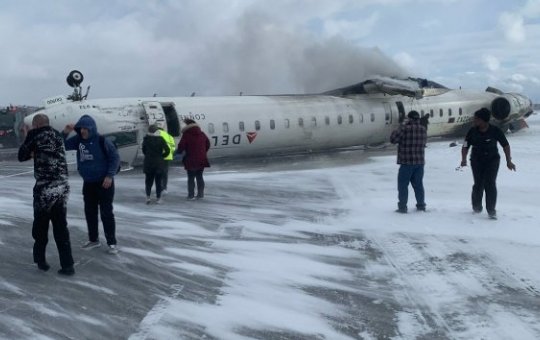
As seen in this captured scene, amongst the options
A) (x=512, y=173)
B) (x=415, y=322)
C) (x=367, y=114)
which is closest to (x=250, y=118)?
(x=367, y=114)

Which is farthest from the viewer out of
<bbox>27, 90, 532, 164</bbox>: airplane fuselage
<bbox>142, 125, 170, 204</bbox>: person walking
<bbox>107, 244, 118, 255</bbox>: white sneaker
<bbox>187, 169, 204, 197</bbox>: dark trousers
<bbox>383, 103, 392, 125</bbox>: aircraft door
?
<bbox>383, 103, 392, 125</bbox>: aircraft door

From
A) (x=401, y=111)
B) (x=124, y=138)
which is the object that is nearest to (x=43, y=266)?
(x=124, y=138)

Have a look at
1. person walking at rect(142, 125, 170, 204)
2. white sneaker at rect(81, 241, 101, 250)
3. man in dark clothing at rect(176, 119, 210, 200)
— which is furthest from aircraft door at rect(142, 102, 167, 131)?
white sneaker at rect(81, 241, 101, 250)

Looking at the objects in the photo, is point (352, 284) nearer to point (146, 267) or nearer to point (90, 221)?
point (146, 267)

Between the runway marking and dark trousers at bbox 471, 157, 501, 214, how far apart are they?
207 inches

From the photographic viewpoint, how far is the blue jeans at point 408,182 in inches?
346

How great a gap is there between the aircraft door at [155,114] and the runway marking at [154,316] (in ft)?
36.5

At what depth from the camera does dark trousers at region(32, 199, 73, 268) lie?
5.53 meters

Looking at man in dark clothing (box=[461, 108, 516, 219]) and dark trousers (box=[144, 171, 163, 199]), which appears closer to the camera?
man in dark clothing (box=[461, 108, 516, 219])

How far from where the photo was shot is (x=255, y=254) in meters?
6.64

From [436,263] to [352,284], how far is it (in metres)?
1.26

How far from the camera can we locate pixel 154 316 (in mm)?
4594

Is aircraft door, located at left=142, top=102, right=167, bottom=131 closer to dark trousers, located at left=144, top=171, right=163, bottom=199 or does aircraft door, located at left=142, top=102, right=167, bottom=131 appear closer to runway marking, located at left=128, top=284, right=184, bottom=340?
dark trousers, located at left=144, top=171, right=163, bottom=199

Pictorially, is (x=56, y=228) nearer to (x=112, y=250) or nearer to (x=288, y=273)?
(x=112, y=250)
